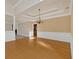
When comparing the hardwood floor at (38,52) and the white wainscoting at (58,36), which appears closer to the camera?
the hardwood floor at (38,52)

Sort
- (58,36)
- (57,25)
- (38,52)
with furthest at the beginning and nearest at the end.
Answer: (57,25), (58,36), (38,52)

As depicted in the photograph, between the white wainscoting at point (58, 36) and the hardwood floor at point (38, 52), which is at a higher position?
the white wainscoting at point (58, 36)

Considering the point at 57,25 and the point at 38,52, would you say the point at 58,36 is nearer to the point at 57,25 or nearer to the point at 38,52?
the point at 57,25

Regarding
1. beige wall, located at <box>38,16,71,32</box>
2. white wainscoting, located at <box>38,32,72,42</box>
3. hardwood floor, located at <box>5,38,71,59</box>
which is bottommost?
hardwood floor, located at <box>5,38,71,59</box>

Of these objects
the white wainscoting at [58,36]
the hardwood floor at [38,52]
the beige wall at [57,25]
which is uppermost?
the beige wall at [57,25]

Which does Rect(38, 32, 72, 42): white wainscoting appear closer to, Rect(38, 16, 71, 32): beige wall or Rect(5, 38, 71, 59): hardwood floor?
Rect(38, 16, 71, 32): beige wall

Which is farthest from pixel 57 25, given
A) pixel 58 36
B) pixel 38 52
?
pixel 38 52

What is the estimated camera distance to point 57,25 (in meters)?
8.45

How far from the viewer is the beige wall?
7.21m

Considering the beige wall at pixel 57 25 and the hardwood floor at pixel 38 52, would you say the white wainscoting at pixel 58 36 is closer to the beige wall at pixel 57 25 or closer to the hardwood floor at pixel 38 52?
the beige wall at pixel 57 25

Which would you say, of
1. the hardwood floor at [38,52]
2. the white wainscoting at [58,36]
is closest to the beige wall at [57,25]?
the white wainscoting at [58,36]

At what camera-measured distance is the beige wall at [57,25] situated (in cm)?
721

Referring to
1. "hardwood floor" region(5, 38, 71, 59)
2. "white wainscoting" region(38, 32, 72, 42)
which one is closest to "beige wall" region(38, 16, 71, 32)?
"white wainscoting" region(38, 32, 72, 42)
